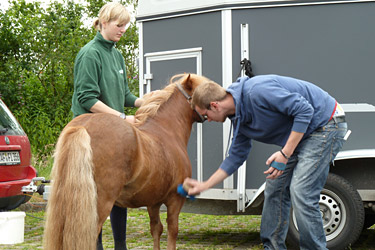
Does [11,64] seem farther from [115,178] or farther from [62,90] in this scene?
[115,178]

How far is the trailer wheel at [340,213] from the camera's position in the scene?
548 centimetres

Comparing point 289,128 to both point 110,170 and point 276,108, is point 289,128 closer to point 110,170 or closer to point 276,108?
point 276,108

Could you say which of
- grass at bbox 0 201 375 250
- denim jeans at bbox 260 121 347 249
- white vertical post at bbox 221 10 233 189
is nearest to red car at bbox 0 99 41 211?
grass at bbox 0 201 375 250

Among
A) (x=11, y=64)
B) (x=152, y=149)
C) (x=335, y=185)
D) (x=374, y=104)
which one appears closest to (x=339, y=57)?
(x=374, y=104)

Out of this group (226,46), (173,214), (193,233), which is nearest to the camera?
(173,214)

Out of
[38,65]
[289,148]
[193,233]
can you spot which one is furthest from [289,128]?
[38,65]

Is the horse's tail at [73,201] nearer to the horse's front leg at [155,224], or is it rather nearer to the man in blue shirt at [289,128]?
the man in blue shirt at [289,128]

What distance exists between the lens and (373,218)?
6.62 m

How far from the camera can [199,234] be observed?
22.8ft

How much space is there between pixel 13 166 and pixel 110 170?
3299 mm

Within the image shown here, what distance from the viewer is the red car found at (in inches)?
257

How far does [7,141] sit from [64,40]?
293 inches

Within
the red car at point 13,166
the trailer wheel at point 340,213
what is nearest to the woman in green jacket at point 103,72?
the trailer wheel at point 340,213

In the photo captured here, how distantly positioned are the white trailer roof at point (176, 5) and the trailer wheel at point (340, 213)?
1879mm
